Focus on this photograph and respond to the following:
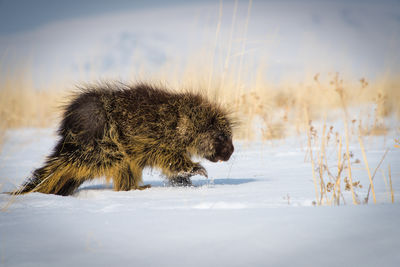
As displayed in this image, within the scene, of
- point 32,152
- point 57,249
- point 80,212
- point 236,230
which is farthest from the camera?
point 32,152

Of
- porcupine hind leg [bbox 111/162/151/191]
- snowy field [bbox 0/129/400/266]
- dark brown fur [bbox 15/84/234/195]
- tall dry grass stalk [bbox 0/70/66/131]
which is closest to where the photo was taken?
snowy field [bbox 0/129/400/266]

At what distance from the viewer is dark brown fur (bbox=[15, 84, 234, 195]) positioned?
3645 millimetres

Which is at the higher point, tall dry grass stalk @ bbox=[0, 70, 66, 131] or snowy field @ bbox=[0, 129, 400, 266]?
tall dry grass stalk @ bbox=[0, 70, 66, 131]

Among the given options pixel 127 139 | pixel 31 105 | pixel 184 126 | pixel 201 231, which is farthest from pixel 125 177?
pixel 31 105

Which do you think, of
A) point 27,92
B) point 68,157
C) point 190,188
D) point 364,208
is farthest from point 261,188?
point 27,92

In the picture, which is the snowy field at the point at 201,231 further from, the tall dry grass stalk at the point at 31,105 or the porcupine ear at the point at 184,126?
the tall dry grass stalk at the point at 31,105

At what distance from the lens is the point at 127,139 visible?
378 centimetres

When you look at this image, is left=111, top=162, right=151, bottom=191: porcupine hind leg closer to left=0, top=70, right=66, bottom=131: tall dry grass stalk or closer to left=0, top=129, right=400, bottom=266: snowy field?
left=0, top=129, right=400, bottom=266: snowy field

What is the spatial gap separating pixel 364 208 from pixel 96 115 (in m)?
2.64

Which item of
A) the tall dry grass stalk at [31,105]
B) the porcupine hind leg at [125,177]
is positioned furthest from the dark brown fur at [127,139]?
the tall dry grass stalk at [31,105]

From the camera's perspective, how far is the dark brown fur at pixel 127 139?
3645mm

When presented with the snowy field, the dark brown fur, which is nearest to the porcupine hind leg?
the dark brown fur

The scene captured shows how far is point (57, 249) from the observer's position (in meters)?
1.82

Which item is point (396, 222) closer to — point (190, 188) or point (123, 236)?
point (123, 236)
